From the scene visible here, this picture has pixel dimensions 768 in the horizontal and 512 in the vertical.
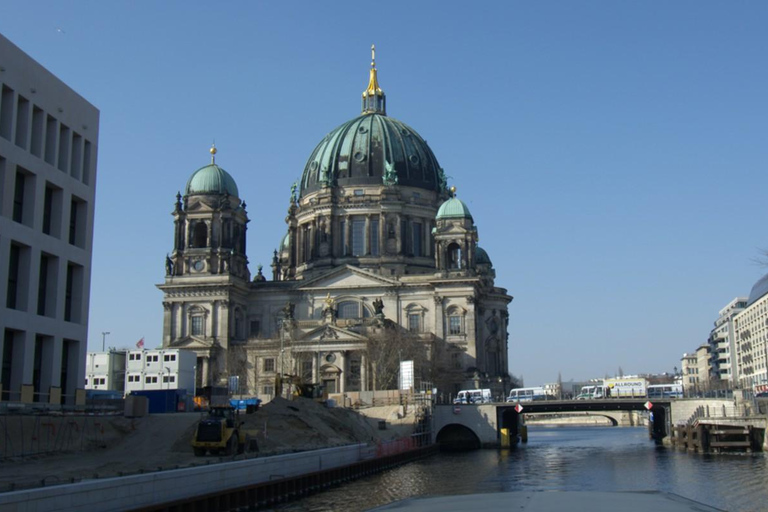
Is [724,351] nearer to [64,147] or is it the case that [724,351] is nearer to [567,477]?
[567,477]

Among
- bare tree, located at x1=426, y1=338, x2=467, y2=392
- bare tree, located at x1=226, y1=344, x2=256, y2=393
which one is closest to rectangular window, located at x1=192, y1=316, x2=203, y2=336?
bare tree, located at x1=226, y1=344, x2=256, y2=393

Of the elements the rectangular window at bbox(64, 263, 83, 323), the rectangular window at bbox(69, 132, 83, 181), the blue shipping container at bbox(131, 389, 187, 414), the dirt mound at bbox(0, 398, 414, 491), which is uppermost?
the rectangular window at bbox(69, 132, 83, 181)

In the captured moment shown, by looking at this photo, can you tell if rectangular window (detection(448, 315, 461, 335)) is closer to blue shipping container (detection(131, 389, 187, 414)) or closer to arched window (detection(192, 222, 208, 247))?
arched window (detection(192, 222, 208, 247))

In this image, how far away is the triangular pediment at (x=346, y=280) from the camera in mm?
122312

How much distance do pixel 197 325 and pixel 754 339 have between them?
8014 centimetres

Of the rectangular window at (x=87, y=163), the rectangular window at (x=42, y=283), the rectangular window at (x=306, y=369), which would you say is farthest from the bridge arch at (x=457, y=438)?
the rectangular window at (x=42, y=283)

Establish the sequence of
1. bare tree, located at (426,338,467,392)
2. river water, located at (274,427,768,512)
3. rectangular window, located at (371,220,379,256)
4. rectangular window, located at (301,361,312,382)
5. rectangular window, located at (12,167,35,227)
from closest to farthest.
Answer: river water, located at (274,427,768,512) → rectangular window, located at (12,167,35,227) → rectangular window, located at (301,361,312,382) → bare tree, located at (426,338,467,392) → rectangular window, located at (371,220,379,256)

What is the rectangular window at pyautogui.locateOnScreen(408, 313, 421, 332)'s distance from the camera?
396ft

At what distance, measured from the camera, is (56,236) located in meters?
55.5

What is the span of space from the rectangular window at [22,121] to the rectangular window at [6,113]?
109 cm

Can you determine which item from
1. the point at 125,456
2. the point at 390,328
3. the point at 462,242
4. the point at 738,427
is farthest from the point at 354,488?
the point at 462,242

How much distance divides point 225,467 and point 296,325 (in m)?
76.4

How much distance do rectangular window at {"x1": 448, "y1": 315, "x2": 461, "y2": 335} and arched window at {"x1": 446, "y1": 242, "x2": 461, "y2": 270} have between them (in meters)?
6.53

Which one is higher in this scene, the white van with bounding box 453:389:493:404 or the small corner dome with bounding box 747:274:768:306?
the small corner dome with bounding box 747:274:768:306
